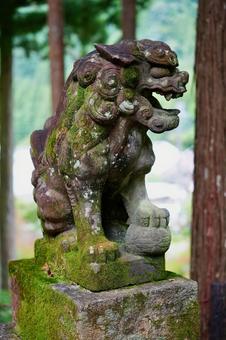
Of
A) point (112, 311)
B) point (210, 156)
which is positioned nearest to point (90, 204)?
point (112, 311)

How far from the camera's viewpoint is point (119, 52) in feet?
7.97

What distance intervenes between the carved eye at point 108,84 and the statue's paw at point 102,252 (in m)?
0.64

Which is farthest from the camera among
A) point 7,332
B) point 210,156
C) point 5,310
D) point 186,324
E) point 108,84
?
point 5,310

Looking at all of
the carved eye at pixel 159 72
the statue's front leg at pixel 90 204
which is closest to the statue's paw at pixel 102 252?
the statue's front leg at pixel 90 204

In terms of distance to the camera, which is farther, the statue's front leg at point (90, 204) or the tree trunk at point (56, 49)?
the tree trunk at point (56, 49)

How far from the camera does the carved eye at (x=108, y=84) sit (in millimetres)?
2402

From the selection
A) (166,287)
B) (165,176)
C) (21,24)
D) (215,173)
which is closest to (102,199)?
(166,287)

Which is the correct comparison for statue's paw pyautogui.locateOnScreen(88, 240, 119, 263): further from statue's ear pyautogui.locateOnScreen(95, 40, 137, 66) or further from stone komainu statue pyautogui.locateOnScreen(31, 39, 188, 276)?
statue's ear pyautogui.locateOnScreen(95, 40, 137, 66)

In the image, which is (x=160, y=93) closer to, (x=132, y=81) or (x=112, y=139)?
(x=132, y=81)

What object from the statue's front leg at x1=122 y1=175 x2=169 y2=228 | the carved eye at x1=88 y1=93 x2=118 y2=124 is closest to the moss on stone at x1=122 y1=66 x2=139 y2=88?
the carved eye at x1=88 y1=93 x2=118 y2=124

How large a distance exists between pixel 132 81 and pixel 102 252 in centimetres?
74

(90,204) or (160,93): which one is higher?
(160,93)

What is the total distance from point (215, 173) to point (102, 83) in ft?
5.81

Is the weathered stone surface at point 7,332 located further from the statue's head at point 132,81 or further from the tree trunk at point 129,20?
the tree trunk at point 129,20
